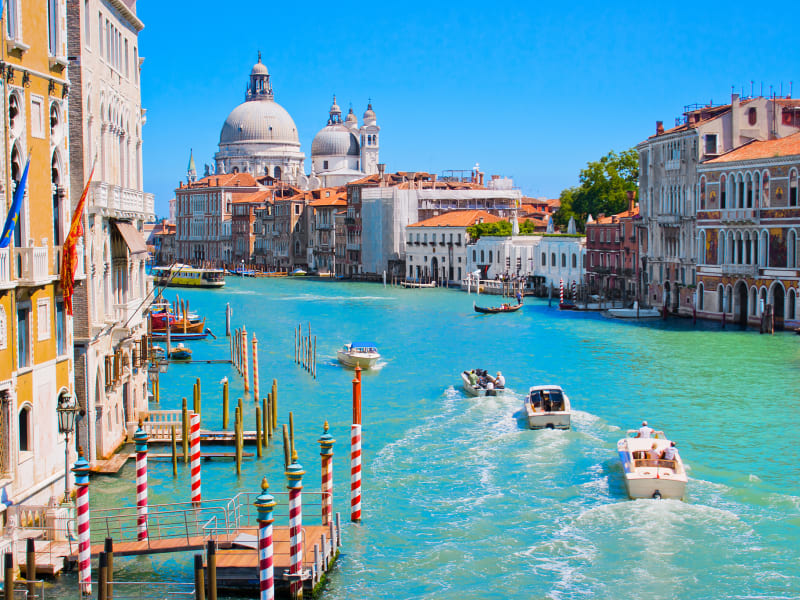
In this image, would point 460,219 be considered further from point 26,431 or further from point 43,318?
point 26,431

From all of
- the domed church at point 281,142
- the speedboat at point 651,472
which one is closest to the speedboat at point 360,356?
the speedboat at point 651,472

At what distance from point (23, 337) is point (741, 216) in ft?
84.0

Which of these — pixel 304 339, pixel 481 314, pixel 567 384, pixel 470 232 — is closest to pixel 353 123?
pixel 470 232

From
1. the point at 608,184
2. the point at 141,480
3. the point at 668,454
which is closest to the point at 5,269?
the point at 141,480

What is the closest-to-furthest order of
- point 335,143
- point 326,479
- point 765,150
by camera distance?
point 326,479, point 765,150, point 335,143

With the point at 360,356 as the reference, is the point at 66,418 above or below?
above

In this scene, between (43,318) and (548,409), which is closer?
(43,318)

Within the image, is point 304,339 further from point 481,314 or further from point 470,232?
point 470,232

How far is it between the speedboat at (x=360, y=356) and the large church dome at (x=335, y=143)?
69.3 m

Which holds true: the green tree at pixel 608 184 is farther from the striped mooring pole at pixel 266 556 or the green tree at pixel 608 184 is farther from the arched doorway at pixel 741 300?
the striped mooring pole at pixel 266 556

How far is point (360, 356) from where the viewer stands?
77.3 feet

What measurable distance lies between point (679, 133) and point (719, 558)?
2621cm

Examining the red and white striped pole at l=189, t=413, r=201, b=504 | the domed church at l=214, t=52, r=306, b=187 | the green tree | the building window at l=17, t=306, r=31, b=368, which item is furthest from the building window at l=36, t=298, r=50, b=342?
the domed church at l=214, t=52, r=306, b=187

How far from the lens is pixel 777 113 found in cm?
3397
